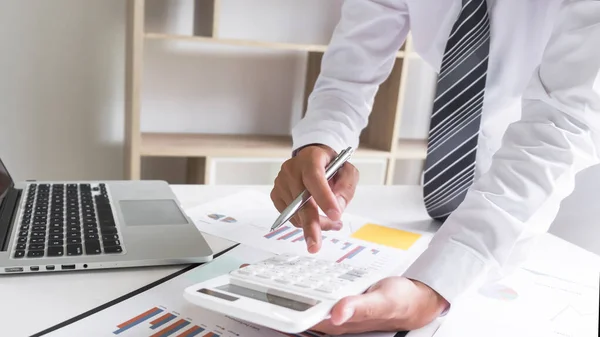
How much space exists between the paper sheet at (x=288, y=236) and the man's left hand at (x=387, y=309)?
135 mm

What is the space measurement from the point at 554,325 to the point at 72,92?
5.20 ft

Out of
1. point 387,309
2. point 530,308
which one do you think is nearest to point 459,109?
point 530,308

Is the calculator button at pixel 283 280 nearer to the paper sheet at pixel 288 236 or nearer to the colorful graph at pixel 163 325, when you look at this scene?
the colorful graph at pixel 163 325

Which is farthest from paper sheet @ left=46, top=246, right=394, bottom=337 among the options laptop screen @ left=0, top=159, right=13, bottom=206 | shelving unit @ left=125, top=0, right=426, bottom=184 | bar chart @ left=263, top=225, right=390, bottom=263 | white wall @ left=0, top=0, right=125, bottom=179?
white wall @ left=0, top=0, right=125, bottom=179

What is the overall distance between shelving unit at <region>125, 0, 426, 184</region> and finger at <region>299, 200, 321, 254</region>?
3.33ft

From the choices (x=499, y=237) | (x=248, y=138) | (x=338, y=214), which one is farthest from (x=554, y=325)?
(x=248, y=138)

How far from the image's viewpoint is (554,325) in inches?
22.8

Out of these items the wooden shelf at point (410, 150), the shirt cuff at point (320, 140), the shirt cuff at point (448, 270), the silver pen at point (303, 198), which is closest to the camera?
the shirt cuff at point (448, 270)

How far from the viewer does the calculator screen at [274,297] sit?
0.45 metres

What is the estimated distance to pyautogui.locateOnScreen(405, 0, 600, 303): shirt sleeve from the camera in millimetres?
548

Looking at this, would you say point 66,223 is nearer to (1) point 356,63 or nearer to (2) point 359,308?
(2) point 359,308

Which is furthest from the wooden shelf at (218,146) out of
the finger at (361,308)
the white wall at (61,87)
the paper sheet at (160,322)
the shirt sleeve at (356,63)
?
the finger at (361,308)

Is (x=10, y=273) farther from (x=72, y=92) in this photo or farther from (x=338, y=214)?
(x=72, y=92)

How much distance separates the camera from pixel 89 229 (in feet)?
2.16
